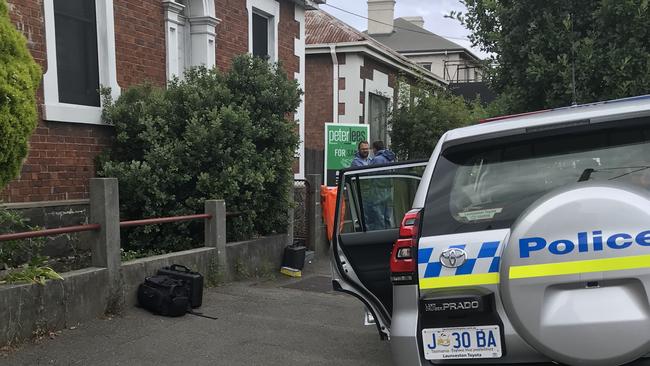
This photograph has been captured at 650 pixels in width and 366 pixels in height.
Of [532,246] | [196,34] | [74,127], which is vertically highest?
[196,34]

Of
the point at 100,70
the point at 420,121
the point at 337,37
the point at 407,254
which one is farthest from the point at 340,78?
the point at 407,254

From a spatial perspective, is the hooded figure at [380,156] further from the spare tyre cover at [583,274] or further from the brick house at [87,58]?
the spare tyre cover at [583,274]

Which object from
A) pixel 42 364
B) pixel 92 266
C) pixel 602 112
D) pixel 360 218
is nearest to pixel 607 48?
pixel 360 218

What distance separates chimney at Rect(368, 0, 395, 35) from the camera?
26.5 meters

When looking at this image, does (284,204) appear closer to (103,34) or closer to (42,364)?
(103,34)

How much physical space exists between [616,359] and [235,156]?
5477 mm

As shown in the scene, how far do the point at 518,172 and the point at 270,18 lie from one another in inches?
359

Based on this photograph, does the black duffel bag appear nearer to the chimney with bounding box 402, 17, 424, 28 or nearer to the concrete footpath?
the concrete footpath

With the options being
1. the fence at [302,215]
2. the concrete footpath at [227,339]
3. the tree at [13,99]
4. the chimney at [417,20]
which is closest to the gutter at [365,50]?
the fence at [302,215]

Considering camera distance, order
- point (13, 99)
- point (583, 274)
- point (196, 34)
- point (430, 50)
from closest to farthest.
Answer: point (583, 274) → point (13, 99) → point (196, 34) → point (430, 50)

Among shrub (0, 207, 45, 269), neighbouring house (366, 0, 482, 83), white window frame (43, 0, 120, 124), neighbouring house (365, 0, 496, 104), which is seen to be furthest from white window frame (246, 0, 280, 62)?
neighbouring house (366, 0, 482, 83)

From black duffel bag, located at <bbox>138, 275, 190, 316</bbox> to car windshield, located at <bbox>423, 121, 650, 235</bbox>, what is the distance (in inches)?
138

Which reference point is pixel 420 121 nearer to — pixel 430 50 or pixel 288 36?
pixel 288 36

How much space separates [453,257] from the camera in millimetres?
2756
